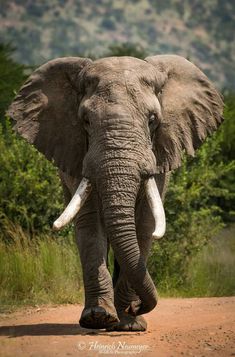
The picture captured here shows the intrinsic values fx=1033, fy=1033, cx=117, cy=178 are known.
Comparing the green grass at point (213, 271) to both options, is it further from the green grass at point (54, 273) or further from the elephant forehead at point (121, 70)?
the elephant forehead at point (121, 70)

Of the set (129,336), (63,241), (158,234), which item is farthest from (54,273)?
(158,234)

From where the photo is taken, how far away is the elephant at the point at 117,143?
8.23 metres

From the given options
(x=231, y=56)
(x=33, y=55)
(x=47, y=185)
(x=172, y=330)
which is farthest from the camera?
(x=231, y=56)

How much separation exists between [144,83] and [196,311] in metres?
2.69

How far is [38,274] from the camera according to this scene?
40.1 feet

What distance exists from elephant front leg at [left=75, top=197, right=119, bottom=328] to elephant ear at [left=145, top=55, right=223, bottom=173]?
2.63 ft

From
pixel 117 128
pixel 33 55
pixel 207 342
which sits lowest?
pixel 207 342

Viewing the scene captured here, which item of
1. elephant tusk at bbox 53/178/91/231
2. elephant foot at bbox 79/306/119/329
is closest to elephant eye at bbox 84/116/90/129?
elephant tusk at bbox 53/178/91/231

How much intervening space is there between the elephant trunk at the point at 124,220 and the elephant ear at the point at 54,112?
956mm

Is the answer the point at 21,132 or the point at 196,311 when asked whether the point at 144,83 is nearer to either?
the point at 21,132

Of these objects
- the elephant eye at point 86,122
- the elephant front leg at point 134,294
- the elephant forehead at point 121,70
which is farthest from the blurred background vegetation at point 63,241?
the elephant forehead at point 121,70

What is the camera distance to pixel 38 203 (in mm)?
14602

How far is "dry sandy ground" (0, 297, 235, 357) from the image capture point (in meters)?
7.88

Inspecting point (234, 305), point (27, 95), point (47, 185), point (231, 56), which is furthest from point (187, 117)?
point (231, 56)
